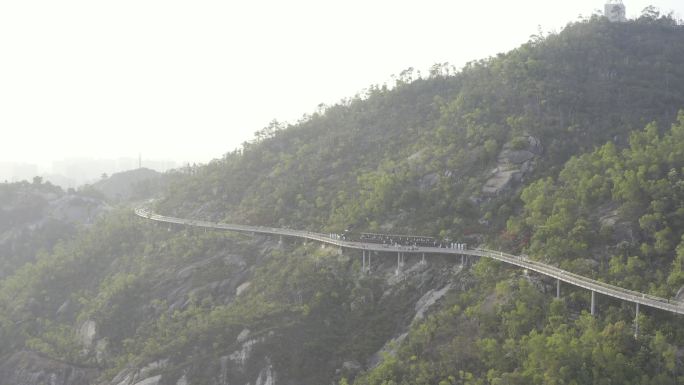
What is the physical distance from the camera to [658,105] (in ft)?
217

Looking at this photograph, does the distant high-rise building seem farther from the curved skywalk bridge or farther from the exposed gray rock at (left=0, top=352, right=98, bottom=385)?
the exposed gray rock at (left=0, top=352, right=98, bottom=385)

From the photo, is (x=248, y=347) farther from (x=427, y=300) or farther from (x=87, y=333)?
(x=87, y=333)

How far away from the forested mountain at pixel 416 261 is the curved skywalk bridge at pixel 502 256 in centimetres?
88

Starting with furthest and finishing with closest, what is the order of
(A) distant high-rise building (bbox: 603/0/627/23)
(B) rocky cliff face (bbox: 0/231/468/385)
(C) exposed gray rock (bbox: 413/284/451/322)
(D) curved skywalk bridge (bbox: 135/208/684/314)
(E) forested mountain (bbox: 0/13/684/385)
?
(A) distant high-rise building (bbox: 603/0/627/23) → (C) exposed gray rock (bbox: 413/284/451/322) → (B) rocky cliff face (bbox: 0/231/468/385) → (E) forested mountain (bbox: 0/13/684/385) → (D) curved skywalk bridge (bbox: 135/208/684/314)

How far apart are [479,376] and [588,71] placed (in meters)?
46.0

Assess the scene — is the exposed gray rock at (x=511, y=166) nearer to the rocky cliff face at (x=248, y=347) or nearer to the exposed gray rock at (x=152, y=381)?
the rocky cliff face at (x=248, y=347)

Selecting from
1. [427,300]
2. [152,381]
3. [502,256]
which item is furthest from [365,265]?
[152,381]

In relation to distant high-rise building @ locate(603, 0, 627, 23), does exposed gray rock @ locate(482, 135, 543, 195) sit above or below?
below

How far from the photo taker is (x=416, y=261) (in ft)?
175

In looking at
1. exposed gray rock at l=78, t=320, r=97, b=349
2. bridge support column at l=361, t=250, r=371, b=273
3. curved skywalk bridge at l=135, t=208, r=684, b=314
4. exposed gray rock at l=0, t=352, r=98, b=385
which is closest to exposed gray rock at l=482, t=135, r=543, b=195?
curved skywalk bridge at l=135, t=208, r=684, b=314

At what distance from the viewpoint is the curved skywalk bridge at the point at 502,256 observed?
36.5 m

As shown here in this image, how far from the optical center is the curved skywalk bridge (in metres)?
36.5

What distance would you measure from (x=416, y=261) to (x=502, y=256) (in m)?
8.47

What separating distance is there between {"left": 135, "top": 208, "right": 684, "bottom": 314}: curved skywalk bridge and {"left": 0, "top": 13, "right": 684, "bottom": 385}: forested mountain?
2.90ft
